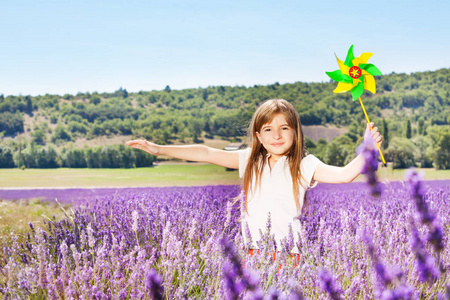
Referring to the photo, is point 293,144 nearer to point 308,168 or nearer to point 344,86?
point 308,168

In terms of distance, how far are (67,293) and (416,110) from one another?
72.8 meters

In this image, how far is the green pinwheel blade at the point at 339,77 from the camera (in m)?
2.09

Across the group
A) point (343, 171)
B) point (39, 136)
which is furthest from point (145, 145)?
point (39, 136)

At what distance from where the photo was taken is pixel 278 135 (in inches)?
81.8

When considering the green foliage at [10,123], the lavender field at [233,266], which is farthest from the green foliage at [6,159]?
the lavender field at [233,266]

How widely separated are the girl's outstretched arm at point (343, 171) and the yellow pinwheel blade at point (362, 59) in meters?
0.58

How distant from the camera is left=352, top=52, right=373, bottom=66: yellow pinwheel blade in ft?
6.78

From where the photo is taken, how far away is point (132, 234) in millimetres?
2285

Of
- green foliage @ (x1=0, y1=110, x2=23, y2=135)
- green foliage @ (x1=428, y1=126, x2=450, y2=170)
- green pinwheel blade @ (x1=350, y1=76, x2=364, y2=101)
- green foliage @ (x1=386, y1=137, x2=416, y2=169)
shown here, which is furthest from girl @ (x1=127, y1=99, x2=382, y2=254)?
green foliage @ (x1=0, y1=110, x2=23, y2=135)

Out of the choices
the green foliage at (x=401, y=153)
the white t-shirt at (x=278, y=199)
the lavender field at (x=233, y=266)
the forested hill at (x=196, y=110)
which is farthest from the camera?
the forested hill at (x=196, y=110)

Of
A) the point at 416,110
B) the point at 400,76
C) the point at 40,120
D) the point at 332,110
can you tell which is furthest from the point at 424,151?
the point at 40,120

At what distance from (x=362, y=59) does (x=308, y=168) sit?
2.31 ft

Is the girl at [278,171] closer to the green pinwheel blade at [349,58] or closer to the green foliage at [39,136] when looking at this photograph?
the green pinwheel blade at [349,58]

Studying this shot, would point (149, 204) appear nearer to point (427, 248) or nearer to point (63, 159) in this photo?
point (427, 248)
